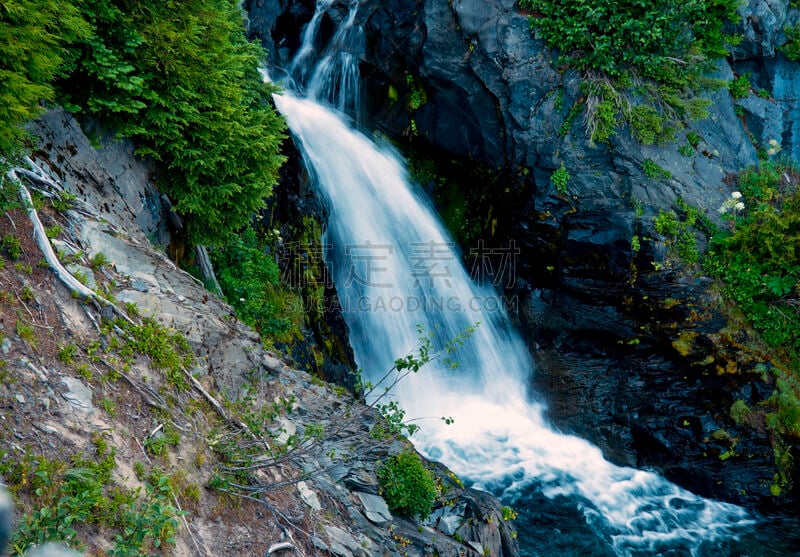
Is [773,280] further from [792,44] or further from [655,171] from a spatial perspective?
[792,44]

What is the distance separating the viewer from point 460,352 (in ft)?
36.4

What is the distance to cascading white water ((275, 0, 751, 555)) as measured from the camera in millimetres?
8477

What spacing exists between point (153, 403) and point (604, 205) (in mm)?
9025

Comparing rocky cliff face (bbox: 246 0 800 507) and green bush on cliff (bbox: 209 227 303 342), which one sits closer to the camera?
green bush on cliff (bbox: 209 227 303 342)

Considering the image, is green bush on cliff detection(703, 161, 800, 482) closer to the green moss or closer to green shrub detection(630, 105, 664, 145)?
the green moss

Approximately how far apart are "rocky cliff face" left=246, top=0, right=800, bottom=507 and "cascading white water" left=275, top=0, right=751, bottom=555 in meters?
0.64

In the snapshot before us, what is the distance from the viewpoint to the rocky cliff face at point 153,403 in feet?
9.83

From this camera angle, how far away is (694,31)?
10.5 meters

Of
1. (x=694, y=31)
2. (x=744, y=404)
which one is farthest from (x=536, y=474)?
(x=694, y=31)

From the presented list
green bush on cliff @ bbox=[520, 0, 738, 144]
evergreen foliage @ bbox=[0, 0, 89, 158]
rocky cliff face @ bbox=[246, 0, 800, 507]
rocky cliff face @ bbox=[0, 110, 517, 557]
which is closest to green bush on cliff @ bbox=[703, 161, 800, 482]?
rocky cliff face @ bbox=[246, 0, 800, 507]

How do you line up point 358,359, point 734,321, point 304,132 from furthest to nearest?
point 304,132 < point 358,359 < point 734,321

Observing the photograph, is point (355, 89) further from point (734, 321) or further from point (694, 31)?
point (734, 321)

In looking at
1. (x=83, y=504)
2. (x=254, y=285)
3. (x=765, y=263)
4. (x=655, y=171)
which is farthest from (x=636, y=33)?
(x=83, y=504)

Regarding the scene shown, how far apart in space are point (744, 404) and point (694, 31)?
7.61 metres
